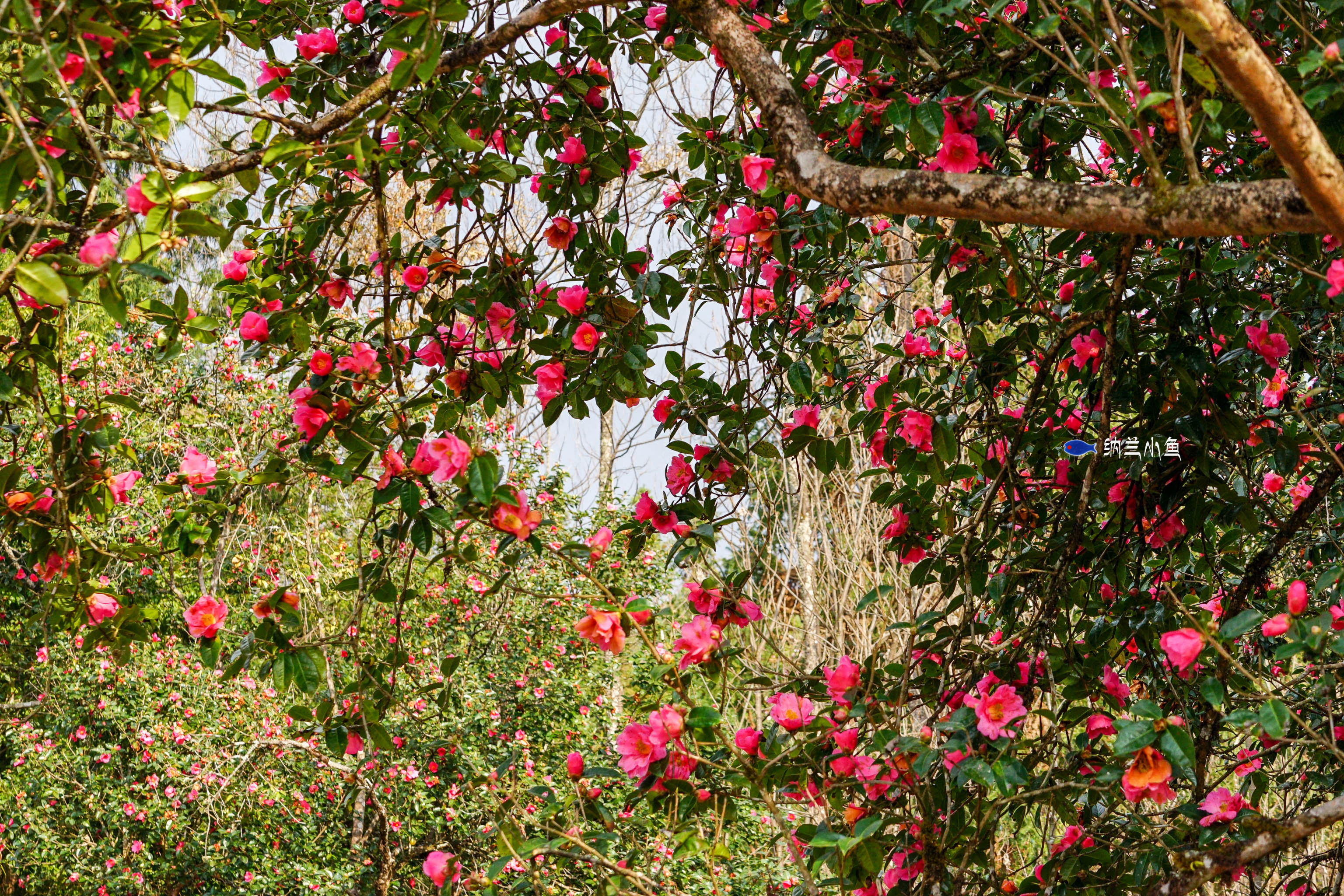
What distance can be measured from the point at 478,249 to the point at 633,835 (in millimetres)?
4679

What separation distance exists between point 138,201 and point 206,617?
700mm

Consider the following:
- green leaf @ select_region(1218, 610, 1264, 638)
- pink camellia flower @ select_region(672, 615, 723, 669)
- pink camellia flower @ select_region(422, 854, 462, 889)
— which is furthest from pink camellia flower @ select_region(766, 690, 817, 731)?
green leaf @ select_region(1218, 610, 1264, 638)

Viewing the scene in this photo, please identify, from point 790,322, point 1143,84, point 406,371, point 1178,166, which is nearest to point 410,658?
point 790,322

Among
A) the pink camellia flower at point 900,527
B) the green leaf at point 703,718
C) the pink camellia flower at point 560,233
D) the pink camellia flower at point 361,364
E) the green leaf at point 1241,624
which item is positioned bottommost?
the green leaf at point 1241,624

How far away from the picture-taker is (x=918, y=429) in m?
1.69

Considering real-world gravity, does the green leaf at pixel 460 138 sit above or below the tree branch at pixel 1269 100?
above

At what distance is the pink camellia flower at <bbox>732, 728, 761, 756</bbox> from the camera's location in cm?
153

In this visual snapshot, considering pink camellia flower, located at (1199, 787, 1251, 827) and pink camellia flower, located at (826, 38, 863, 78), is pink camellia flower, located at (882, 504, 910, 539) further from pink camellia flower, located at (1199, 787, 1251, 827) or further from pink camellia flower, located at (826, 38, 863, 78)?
pink camellia flower, located at (826, 38, 863, 78)

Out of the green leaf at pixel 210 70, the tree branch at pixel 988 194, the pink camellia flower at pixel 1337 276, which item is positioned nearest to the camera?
the tree branch at pixel 988 194

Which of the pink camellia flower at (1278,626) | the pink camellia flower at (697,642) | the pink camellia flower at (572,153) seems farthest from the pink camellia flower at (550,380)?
the pink camellia flower at (1278,626)

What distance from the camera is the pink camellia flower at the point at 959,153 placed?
1.51 meters

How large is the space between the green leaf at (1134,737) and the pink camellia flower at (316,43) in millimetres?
1541

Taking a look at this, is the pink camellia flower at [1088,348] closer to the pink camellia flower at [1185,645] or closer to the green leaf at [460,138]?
the pink camellia flower at [1185,645]

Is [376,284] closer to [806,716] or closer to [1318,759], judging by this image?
[806,716]
